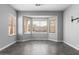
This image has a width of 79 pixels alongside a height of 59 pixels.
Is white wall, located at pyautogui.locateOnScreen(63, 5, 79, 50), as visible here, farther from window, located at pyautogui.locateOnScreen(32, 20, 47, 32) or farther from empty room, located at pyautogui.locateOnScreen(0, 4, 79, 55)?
window, located at pyautogui.locateOnScreen(32, 20, 47, 32)

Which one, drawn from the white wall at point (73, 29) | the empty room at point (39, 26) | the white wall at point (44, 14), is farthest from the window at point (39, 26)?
the white wall at point (73, 29)

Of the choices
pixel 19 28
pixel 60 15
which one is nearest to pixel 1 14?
pixel 19 28

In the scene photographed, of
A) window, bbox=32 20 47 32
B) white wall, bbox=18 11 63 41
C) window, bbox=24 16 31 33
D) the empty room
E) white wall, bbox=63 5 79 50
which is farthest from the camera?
window, bbox=32 20 47 32

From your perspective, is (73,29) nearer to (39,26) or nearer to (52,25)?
(52,25)

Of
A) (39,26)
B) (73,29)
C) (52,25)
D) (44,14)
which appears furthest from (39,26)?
(73,29)

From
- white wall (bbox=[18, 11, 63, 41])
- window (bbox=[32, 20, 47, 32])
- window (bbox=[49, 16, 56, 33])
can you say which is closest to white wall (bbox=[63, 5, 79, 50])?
white wall (bbox=[18, 11, 63, 41])

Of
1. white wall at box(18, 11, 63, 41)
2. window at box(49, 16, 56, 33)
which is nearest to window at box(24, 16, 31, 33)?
white wall at box(18, 11, 63, 41)

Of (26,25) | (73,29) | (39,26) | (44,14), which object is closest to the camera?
(73,29)

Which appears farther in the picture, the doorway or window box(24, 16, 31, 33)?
the doorway

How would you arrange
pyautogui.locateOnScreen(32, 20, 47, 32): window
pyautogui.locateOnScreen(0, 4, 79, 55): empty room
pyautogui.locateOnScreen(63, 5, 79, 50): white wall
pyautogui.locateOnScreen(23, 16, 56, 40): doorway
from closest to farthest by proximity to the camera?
pyautogui.locateOnScreen(63, 5, 79, 50): white wall → pyautogui.locateOnScreen(0, 4, 79, 55): empty room → pyautogui.locateOnScreen(23, 16, 56, 40): doorway → pyautogui.locateOnScreen(32, 20, 47, 32): window

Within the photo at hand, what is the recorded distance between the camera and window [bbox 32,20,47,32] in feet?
27.0

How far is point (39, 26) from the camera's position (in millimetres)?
8312
